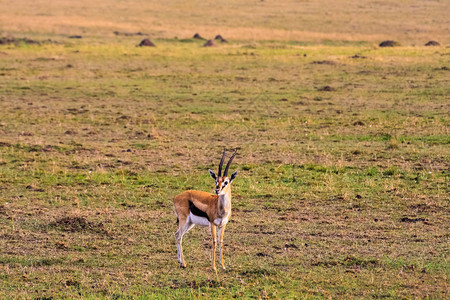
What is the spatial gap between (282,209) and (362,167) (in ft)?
12.1

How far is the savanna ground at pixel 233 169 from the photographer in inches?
358

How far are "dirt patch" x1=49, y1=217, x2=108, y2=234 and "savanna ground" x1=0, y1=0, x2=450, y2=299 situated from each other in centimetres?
3

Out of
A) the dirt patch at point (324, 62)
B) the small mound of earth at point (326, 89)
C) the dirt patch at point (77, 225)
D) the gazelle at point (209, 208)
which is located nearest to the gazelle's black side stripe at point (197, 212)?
the gazelle at point (209, 208)

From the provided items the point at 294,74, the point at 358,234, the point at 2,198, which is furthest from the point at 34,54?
the point at 358,234

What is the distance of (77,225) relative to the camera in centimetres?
1120

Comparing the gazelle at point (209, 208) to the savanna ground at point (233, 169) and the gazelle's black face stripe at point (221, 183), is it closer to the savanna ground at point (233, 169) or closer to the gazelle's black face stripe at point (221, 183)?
the gazelle's black face stripe at point (221, 183)

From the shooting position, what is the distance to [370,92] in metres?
27.8

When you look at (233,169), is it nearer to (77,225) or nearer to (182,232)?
(77,225)

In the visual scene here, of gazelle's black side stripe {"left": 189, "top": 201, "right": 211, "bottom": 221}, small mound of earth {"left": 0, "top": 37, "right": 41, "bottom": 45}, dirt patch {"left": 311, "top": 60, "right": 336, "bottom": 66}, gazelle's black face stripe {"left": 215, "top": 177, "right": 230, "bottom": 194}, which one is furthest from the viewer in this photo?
small mound of earth {"left": 0, "top": 37, "right": 41, "bottom": 45}

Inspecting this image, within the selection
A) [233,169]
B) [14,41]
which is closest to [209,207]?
[233,169]

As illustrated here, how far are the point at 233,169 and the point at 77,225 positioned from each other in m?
4.97

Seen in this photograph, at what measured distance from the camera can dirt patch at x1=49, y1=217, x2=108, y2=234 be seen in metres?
11.1

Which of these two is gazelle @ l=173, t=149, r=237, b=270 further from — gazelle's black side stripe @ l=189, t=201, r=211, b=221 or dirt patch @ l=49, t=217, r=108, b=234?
dirt patch @ l=49, t=217, r=108, b=234

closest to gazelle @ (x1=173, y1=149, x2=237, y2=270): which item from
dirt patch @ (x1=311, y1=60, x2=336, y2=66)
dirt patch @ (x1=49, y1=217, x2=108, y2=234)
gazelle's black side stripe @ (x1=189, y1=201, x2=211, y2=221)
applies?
gazelle's black side stripe @ (x1=189, y1=201, x2=211, y2=221)
